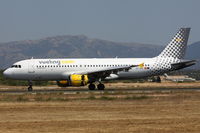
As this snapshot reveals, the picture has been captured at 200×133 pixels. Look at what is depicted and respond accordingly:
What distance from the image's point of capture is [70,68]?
61312 millimetres

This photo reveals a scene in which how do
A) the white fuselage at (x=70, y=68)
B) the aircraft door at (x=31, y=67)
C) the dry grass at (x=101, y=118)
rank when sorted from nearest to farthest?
the dry grass at (x=101, y=118) < the aircraft door at (x=31, y=67) < the white fuselage at (x=70, y=68)

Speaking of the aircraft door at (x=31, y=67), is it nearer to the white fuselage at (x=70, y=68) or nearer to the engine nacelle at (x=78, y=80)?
the white fuselage at (x=70, y=68)

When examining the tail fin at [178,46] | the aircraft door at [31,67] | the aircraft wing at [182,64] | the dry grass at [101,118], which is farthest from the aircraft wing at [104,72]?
the dry grass at [101,118]

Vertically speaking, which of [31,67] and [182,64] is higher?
[31,67]

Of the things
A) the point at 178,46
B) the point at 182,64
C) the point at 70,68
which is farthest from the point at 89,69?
the point at 178,46

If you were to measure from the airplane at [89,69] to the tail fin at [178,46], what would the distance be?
1402mm

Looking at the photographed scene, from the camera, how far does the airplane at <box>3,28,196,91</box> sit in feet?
197

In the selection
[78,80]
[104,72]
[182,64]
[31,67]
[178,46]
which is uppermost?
[178,46]

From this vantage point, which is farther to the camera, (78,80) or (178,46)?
(178,46)

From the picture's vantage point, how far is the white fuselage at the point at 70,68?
2386 inches

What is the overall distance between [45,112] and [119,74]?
30514 mm

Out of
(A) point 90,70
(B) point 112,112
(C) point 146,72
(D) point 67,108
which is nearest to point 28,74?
(A) point 90,70

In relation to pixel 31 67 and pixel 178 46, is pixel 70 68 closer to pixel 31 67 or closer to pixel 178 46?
pixel 31 67

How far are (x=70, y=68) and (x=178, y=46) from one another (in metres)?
14.4
